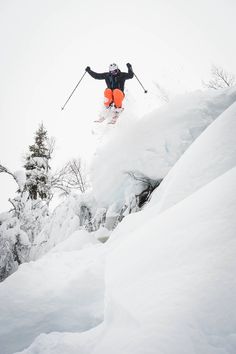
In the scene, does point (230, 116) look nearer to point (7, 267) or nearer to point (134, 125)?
point (134, 125)

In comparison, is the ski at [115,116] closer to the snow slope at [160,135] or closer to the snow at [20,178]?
the snow slope at [160,135]

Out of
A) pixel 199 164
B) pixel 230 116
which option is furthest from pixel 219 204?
pixel 230 116

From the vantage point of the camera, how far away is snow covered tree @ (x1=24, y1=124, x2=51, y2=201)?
15.3m

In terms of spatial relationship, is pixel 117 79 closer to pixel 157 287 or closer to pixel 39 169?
pixel 157 287

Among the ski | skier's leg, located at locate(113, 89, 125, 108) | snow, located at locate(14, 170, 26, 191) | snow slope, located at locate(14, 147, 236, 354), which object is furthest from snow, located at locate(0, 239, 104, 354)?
snow, located at locate(14, 170, 26, 191)

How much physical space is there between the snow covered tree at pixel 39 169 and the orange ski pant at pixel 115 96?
27.1ft

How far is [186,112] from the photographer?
24.5 feet

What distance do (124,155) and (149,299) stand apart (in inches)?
261

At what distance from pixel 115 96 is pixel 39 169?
1005cm

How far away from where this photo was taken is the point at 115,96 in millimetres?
7465

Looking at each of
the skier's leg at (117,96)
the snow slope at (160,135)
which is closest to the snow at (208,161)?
the snow slope at (160,135)

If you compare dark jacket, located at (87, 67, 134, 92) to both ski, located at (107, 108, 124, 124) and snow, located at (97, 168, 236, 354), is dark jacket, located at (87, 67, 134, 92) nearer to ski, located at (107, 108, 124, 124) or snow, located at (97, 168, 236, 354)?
ski, located at (107, 108, 124, 124)

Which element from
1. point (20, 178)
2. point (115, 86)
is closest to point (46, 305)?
point (115, 86)

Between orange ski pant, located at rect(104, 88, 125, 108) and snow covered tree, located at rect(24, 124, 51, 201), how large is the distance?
8246 millimetres
